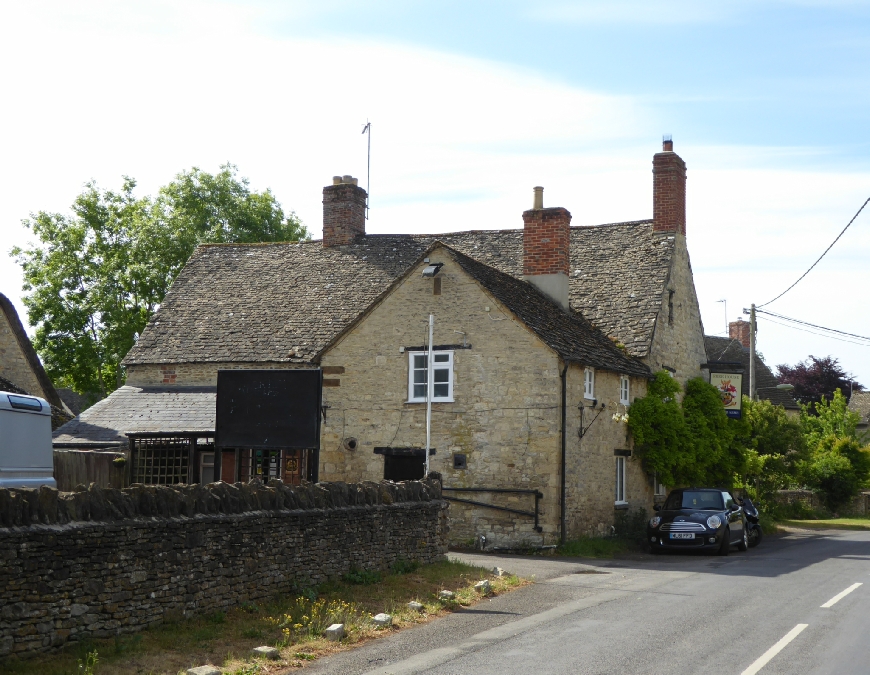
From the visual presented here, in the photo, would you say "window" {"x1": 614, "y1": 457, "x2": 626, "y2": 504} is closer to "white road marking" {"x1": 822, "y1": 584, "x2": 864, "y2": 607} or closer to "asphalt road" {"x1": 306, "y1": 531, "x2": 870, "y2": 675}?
"asphalt road" {"x1": 306, "y1": 531, "x2": 870, "y2": 675}

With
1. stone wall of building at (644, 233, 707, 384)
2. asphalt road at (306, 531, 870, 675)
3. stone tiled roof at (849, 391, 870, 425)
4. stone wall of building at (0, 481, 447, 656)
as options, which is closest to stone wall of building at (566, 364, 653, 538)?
stone wall of building at (644, 233, 707, 384)

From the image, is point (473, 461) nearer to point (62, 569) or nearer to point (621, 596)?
point (621, 596)

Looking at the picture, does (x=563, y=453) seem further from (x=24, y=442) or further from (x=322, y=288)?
(x=24, y=442)

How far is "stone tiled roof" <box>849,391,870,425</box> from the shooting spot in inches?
2709

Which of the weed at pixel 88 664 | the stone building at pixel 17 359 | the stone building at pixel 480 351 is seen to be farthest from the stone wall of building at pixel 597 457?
the stone building at pixel 17 359

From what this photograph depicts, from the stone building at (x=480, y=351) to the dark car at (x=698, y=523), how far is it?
167 cm

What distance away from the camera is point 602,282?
29703 mm

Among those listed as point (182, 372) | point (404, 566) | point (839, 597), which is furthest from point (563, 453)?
point (182, 372)

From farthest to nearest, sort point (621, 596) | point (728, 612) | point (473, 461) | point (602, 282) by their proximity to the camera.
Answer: point (602, 282), point (473, 461), point (621, 596), point (728, 612)

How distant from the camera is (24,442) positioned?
14258 mm

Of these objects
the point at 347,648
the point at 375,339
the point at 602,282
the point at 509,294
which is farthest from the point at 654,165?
the point at 347,648

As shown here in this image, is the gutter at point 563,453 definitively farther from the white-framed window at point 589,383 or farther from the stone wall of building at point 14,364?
the stone wall of building at point 14,364

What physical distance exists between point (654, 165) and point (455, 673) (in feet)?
75.9

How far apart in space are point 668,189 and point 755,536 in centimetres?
1066
